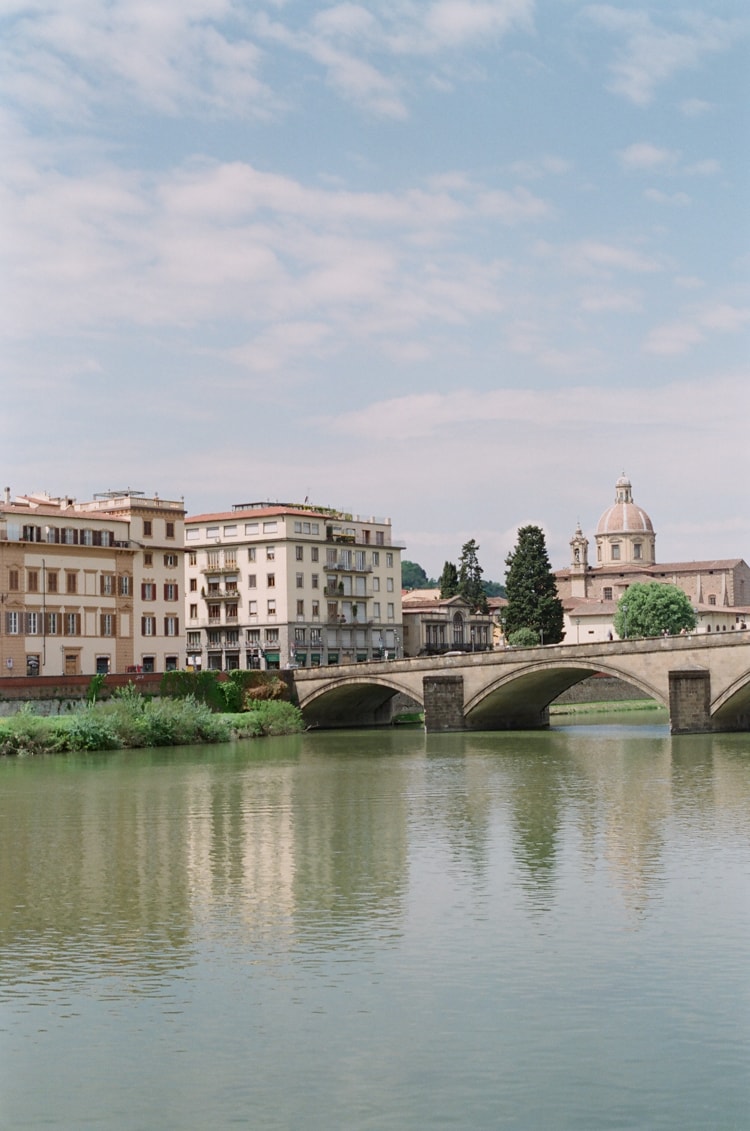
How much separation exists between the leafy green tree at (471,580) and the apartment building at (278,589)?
2221 centimetres

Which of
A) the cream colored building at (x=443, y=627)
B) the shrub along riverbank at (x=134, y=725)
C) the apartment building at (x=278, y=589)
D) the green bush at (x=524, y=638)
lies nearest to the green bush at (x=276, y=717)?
the shrub along riverbank at (x=134, y=725)

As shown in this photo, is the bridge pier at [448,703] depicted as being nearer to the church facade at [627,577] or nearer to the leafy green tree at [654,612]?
the leafy green tree at [654,612]

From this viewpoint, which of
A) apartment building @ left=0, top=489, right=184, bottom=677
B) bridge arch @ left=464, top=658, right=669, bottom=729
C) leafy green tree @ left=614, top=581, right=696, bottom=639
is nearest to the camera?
bridge arch @ left=464, top=658, right=669, bottom=729

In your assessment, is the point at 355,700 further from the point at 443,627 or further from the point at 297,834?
the point at 297,834

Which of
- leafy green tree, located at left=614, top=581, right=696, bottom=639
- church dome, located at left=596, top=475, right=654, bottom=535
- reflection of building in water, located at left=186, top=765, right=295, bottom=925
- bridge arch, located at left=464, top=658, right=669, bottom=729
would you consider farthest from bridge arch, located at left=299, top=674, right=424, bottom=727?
church dome, located at left=596, top=475, right=654, bottom=535

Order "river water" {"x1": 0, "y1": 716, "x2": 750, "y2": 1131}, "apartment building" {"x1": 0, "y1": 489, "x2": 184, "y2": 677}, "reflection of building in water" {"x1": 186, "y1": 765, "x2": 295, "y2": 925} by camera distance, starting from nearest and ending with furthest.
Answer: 1. "river water" {"x1": 0, "y1": 716, "x2": 750, "y2": 1131}
2. "reflection of building in water" {"x1": 186, "y1": 765, "x2": 295, "y2": 925}
3. "apartment building" {"x1": 0, "y1": 489, "x2": 184, "y2": 677}

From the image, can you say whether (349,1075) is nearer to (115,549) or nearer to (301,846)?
(301,846)

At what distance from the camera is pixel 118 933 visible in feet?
71.8

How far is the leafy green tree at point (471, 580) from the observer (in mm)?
131625

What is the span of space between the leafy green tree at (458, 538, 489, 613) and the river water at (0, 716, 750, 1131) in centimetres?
9270

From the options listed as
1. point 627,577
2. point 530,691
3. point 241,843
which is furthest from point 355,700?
point 627,577

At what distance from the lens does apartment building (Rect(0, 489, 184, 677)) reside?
252ft

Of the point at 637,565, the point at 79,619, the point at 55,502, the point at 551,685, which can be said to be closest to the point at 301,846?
the point at 551,685

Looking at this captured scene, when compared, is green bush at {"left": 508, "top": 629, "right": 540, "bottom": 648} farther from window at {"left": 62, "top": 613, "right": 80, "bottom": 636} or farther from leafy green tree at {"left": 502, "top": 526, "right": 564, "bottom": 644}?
window at {"left": 62, "top": 613, "right": 80, "bottom": 636}
